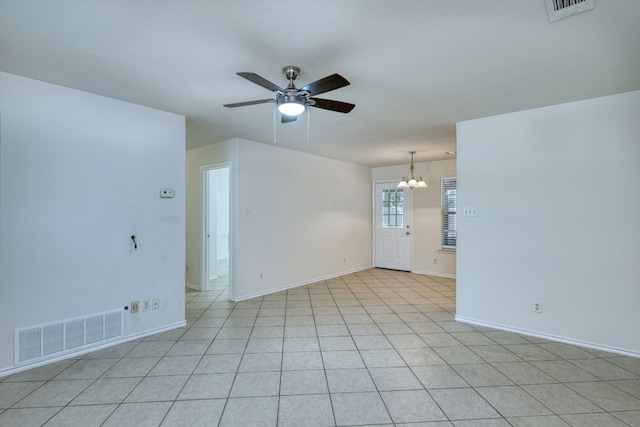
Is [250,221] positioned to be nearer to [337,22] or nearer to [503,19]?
[337,22]

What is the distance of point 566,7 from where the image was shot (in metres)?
1.60

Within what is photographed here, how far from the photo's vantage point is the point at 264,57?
6.85 feet

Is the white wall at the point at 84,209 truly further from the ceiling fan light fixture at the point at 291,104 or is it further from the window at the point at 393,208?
the window at the point at 393,208

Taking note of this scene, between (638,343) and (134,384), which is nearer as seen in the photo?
(134,384)

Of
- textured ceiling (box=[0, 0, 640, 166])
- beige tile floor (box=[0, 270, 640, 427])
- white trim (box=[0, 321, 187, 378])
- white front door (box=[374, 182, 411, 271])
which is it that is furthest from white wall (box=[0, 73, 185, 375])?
white front door (box=[374, 182, 411, 271])

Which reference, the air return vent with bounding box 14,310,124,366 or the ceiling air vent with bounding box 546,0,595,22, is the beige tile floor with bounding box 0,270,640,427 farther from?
the ceiling air vent with bounding box 546,0,595,22

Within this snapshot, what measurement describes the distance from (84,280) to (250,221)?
2.17 meters

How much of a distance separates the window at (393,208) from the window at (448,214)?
94 cm

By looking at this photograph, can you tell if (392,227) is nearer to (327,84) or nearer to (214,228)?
(214,228)

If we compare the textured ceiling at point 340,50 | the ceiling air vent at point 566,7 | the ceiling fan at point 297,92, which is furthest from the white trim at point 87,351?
the ceiling air vent at point 566,7

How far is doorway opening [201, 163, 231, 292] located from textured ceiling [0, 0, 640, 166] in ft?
6.29

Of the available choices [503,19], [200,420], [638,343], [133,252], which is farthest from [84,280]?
[638,343]

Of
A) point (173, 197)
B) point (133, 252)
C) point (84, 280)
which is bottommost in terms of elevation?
point (84, 280)

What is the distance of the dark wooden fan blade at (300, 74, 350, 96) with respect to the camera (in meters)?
1.83
